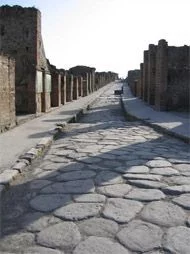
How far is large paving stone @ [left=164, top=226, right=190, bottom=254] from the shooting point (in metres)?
2.90

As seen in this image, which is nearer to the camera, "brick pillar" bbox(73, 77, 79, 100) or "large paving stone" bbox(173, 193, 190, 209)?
"large paving stone" bbox(173, 193, 190, 209)

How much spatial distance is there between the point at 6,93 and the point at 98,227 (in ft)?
21.3

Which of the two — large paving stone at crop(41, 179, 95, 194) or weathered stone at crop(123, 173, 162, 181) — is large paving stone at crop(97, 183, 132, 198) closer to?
large paving stone at crop(41, 179, 95, 194)

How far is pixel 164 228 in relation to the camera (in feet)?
10.9

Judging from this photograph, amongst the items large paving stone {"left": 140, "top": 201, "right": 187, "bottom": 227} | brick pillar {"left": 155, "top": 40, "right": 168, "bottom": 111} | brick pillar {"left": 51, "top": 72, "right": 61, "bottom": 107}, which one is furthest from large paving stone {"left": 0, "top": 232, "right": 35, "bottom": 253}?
brick pillar {"left": 51, "top": 72, "right": 61, "bottom": 107}

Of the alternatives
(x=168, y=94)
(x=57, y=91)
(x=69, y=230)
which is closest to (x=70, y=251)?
(x=69, y=230)

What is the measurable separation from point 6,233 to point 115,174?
7.23ft

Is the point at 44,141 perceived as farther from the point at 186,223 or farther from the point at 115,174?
the point at 186,223

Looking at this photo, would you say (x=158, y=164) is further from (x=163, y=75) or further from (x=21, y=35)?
(x=163, y=75)

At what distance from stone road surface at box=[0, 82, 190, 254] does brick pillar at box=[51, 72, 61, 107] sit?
34.5ft

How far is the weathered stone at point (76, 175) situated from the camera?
498 cm

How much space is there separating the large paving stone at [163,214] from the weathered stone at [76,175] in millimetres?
1320

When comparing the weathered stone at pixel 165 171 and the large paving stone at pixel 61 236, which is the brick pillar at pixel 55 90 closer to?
the weathered stone at pixel 165 171

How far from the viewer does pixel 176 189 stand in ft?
14.6
